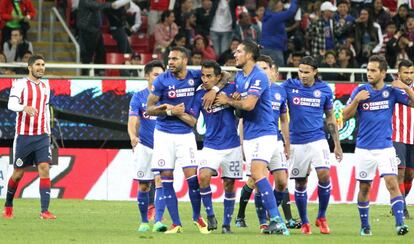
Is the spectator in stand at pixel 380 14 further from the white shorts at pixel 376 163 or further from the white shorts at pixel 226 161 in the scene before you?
the white shorts at pixel 226 161

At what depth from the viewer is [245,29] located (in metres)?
29.5

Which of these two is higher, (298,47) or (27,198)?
(298,47)

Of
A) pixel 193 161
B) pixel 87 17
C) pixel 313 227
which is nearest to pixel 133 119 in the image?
pixel 193 161

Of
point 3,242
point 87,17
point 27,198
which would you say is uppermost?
point 87,17

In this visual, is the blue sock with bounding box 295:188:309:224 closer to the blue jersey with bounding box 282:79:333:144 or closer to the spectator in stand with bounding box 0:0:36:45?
the blue jersey with bounding box 282:79:333:144

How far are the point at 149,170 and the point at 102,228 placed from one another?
3.70 feet

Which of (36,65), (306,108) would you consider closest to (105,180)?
(36,65)

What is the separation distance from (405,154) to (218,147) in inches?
239

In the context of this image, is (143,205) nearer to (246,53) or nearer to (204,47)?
(246,53)

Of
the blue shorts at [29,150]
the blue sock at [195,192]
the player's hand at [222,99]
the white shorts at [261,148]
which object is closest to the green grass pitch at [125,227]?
the blue sock at [195,192]

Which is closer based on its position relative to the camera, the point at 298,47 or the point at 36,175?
the point at 36,175

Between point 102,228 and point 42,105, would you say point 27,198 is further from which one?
point 102,228

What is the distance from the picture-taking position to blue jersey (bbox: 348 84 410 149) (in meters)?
16.6

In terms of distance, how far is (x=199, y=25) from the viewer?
30234 millimetres
